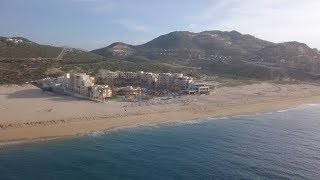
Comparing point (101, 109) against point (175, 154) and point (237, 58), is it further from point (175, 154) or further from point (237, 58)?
point (237, 58)

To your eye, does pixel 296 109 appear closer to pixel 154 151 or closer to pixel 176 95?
pixel 176 95

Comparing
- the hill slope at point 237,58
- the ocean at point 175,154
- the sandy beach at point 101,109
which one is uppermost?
the hill slope at point 237,58

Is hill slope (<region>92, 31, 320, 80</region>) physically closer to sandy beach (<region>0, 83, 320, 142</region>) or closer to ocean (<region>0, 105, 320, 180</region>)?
sandy beach (<region>0, 83, 320, 142</region>)

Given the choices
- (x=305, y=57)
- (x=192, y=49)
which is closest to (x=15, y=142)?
(x=305, y=57)

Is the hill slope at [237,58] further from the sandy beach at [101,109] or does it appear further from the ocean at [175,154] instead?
the ocean at [175,154]

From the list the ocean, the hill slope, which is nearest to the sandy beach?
the ocean

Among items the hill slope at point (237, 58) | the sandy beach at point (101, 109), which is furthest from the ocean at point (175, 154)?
the hill slope at point (237, 58)
